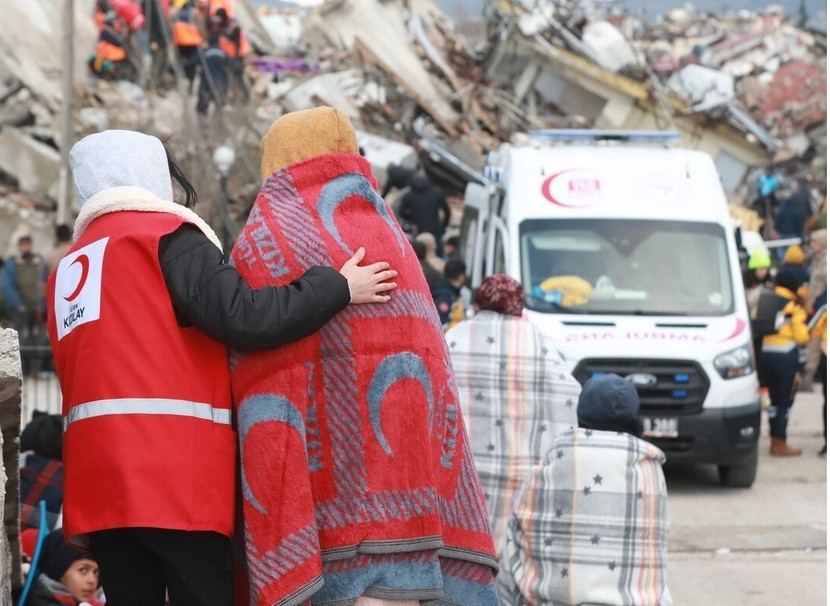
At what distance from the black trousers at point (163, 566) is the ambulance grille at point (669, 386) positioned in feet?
23.7

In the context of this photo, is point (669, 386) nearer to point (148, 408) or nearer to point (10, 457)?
point (10, 457)

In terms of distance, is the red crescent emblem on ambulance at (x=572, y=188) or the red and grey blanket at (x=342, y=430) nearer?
the red and grey blanket at (x=342, y=430)

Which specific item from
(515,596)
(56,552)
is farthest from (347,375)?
(56,552)

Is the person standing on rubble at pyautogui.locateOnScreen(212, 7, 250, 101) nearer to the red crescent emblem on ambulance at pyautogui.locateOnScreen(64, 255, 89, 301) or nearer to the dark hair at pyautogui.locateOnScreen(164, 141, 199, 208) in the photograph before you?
the dark hair at pyautogui.locateOnScreen(164, 141, 199, 208)

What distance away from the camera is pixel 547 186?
11.3 metres

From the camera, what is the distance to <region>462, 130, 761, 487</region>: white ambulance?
10.5 meters

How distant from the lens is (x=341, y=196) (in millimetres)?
3555

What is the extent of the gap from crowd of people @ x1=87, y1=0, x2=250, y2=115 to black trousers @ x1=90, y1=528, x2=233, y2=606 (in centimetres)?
1987

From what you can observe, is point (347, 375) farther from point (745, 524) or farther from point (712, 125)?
point (712, 125)

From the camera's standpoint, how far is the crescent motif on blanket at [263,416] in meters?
3.36

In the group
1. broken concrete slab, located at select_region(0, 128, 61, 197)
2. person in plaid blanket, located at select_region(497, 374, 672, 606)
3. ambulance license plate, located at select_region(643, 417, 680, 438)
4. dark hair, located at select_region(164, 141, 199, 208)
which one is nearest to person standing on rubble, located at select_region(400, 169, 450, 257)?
broken concrete slab, located at select_region(0, 128, 61, 197)

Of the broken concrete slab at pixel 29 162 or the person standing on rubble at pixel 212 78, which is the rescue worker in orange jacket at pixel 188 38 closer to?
the person standing on rubble at pixel 212 78

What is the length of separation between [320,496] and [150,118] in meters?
18.1

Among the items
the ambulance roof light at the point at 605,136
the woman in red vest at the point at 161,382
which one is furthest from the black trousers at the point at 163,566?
the ambulance roof light at the point at 605,136
